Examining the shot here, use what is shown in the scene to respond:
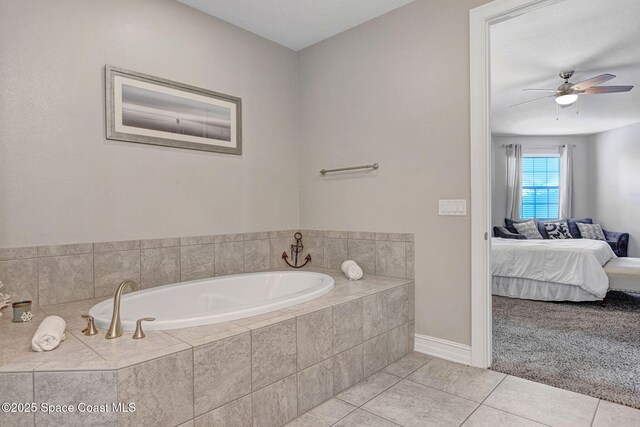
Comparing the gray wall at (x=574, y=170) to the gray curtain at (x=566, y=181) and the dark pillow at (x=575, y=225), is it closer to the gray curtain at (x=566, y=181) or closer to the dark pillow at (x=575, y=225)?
the gray curtain at (x=566, y=181)

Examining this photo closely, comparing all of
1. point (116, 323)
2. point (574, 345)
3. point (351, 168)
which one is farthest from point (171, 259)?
point (574, 345)

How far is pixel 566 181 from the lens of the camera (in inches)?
270

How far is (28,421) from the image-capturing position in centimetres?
120

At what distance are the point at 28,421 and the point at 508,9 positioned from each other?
9.94 feet

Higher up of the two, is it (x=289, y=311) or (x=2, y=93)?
(x=2, y=93)

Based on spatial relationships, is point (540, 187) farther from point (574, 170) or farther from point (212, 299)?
point (212, 299)

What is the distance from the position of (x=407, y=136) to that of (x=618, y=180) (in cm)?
572

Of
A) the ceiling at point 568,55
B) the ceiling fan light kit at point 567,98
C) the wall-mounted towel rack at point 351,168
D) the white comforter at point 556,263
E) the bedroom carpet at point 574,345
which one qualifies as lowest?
the bedroom carpet at point 574,345

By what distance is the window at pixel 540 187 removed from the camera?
22.9 feet

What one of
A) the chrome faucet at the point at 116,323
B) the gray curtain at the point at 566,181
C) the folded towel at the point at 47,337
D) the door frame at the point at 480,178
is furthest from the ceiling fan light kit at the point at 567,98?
the folded towel at the point at 47,337

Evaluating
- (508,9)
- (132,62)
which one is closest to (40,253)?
(132,62)

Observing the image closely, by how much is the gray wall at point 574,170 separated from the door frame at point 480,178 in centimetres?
494

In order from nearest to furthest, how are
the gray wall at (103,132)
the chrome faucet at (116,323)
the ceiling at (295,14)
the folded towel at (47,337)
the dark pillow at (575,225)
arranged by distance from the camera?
the folded towel at (47,337), the chrome faucet at (116,323), the gray wall at (103,132), the ceiling at (295,14), the dark pillow at (575,225)

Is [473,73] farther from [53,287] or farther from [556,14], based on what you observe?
[53,287]
